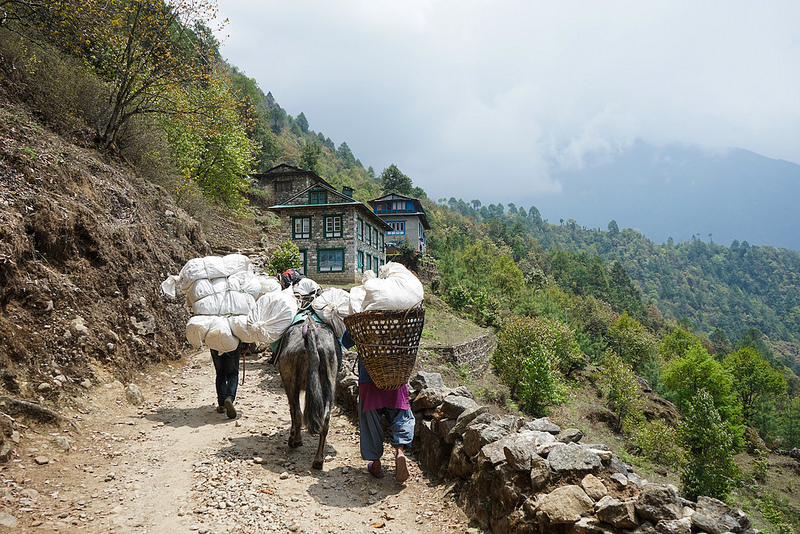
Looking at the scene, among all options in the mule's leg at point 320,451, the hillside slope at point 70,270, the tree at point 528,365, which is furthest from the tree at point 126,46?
the tree at point 528,365

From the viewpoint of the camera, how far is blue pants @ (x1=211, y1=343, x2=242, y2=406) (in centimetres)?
674

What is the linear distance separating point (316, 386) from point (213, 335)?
6.55 feet

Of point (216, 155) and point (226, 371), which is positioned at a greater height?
point (216, 155)

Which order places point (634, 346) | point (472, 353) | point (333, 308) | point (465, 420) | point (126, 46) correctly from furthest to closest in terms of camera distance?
point (634, 346) < point (472, 353) < point (126, 46) < point (333, 308) < point (465, 420)

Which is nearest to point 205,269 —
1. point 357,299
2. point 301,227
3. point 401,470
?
point 357,299

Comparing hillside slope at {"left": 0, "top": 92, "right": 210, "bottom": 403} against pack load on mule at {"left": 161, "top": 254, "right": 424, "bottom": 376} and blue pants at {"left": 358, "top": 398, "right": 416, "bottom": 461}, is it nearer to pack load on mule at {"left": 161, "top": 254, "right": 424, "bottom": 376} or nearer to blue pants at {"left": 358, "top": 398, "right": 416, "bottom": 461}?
pack load on mule at {"left": 161, "top": 254, "right": 424, "bottom": 376}

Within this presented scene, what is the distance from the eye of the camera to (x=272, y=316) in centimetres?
602

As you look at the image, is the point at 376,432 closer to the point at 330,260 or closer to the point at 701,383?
the point at 330,260

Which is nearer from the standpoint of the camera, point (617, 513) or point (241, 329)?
point (617, 513)

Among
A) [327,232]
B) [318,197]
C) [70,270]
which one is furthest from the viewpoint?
[318,197]

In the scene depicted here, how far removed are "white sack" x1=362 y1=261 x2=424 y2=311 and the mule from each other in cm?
131

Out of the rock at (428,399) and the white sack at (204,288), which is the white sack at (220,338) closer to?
the white sack at (204,288)

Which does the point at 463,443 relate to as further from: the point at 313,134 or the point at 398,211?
the point at 313,134

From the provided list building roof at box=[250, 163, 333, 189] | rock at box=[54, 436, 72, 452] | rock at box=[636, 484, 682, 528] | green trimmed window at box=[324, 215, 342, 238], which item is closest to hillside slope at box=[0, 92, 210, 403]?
rock at box=[54, 436, 72, 452]
